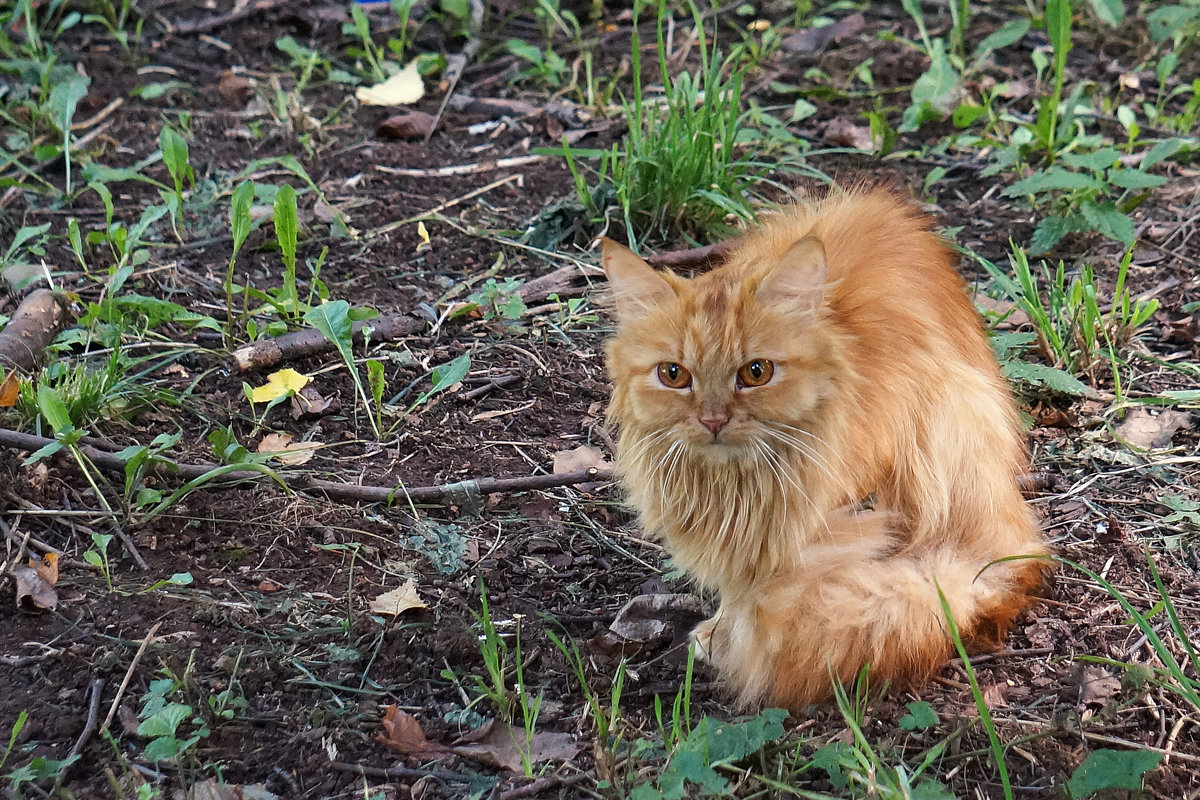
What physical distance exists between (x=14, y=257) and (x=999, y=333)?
352cm

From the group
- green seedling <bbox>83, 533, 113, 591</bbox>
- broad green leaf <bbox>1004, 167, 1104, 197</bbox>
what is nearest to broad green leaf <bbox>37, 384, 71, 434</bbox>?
→ green seedling <bbox>83, 533, 113, 591</bbox>

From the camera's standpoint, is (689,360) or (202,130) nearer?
(689,360)

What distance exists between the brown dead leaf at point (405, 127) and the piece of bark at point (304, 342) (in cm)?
142

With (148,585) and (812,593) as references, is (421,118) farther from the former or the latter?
(812,593)

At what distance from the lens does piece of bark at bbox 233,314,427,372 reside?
11.3 ft

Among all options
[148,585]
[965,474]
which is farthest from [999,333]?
[148,585]

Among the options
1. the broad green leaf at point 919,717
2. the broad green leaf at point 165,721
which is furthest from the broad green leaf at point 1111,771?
the broad green leaf at point 165,721

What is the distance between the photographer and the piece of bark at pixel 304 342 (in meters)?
3.44

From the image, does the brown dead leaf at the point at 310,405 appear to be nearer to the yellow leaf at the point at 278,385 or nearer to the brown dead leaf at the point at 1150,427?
the yellow leaf at the point at 278,385

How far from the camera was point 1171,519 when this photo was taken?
2906 millimetres

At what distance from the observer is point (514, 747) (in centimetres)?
229

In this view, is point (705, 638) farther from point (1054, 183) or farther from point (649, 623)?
point (1054, 183)

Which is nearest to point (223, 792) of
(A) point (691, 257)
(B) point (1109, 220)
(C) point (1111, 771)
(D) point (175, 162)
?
(C) point (1111, 771)

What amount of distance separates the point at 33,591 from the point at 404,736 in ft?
3.29
